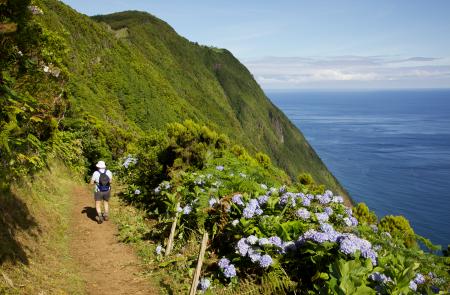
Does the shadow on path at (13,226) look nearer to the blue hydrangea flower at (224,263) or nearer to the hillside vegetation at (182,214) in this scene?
the hillside vegetation at (182,214)

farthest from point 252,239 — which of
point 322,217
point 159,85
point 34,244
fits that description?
point 159,85

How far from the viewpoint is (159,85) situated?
60.6 m

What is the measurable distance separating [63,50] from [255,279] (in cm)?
1366

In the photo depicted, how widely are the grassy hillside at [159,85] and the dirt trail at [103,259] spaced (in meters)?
8.58

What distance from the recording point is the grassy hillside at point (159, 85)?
42.8 meters

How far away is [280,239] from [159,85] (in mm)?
56406

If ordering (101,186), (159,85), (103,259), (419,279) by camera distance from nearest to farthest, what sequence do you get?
(419,279)
(103,259)
(101,186)
(159,85)

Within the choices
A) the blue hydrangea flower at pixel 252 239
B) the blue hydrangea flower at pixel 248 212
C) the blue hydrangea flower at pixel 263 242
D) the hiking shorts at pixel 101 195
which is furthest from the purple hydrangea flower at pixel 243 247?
the hiking shorts at pixel 101 195

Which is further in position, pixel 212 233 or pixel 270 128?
pixel 270 128

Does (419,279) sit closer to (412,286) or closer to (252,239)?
(412,286)

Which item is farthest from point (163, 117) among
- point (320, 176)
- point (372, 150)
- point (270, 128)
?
point (372, 150)

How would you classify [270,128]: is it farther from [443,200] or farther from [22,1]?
[22,1]

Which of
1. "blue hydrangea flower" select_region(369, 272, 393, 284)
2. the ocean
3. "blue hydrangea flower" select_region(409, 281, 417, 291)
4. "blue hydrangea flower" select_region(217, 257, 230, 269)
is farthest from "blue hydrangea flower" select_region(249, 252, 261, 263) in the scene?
the ocean

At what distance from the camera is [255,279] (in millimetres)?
6270
